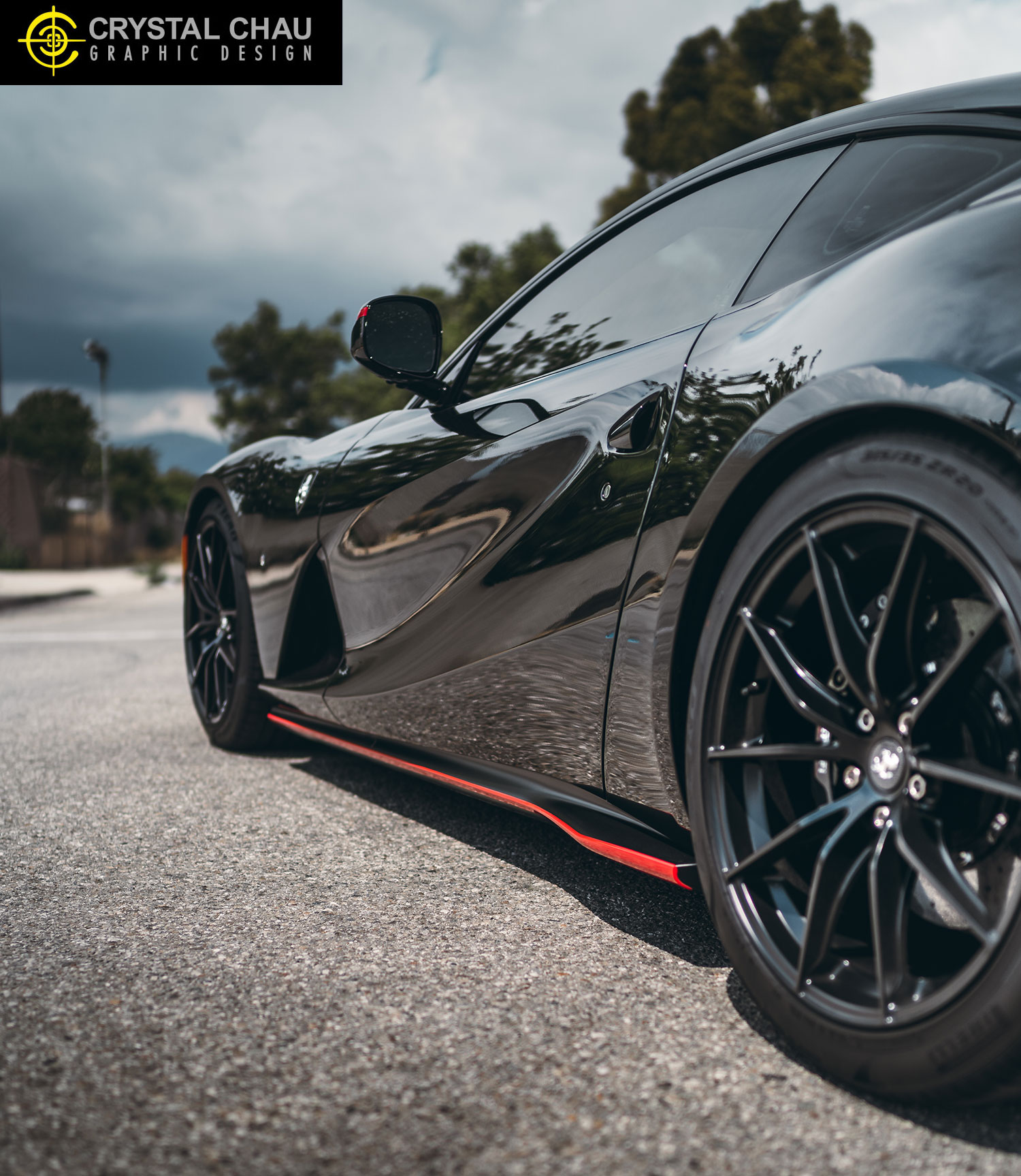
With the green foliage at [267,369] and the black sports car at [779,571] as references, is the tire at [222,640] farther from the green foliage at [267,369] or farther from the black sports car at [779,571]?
the green foliage at [267,369]

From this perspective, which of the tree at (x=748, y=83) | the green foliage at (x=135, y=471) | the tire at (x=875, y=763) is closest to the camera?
the tire at (x=875, y=763)

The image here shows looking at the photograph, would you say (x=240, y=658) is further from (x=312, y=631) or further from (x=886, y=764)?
(x=886, y=764)

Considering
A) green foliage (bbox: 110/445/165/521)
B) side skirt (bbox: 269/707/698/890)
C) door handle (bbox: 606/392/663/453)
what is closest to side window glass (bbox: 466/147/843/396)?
door handle (bbox: 606/392/663/453)

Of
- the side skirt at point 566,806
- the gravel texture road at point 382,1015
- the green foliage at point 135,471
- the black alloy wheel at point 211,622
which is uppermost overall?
the green foliage at point 135,471

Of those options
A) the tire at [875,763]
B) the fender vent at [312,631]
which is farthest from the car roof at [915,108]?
the fender vent at [312,631]

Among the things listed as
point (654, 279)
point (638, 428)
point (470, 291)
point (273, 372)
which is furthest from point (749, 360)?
point (273, 372)

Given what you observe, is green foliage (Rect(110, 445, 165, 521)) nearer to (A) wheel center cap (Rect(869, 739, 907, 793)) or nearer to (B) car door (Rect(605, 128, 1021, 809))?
(B) car door (Rect(605, 128, 1021, 809))

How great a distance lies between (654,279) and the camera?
235 centimetres

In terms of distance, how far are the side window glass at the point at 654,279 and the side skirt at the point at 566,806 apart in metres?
0.95

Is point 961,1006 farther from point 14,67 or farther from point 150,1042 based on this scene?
point 14,67

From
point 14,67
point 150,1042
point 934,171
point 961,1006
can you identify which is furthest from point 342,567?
point 14,67

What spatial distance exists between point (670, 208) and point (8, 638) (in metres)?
8.14

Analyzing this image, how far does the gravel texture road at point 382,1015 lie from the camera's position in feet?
4.30

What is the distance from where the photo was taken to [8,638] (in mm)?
8836
